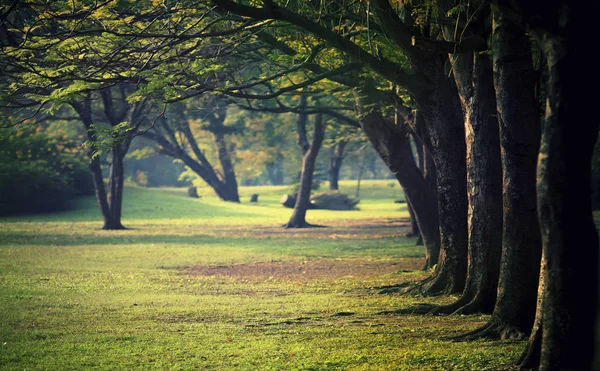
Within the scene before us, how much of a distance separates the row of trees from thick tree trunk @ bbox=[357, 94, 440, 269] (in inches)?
2.2

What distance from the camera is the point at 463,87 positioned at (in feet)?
38.8

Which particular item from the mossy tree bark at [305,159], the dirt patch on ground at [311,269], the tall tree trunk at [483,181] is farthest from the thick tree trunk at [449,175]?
the mossy tree bark at [305,159]

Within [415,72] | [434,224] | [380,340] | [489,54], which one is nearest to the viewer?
[380,340]

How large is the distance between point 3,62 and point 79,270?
22.0 ft

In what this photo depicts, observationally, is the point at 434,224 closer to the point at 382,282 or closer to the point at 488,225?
the point at 382,282

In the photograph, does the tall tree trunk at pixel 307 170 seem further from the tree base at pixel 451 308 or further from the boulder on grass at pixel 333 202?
the tree base at pixel 451 308

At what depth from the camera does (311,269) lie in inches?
783

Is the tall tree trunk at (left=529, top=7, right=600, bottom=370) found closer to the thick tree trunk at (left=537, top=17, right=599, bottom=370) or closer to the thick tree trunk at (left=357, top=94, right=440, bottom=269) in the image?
the thick tree trunk at (left=537, top=17, right=599, bottom=370)

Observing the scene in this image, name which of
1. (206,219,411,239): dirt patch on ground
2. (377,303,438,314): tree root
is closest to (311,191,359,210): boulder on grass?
(206,219,411,239): dirt patch on ground

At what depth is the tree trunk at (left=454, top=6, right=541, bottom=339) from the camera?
9.32 meters

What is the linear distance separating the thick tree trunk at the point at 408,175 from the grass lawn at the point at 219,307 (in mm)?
1198

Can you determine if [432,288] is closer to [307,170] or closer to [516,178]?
[516,178]

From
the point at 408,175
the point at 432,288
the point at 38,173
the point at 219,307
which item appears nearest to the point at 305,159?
the point at 38,173

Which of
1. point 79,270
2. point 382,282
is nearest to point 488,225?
point 382,282
